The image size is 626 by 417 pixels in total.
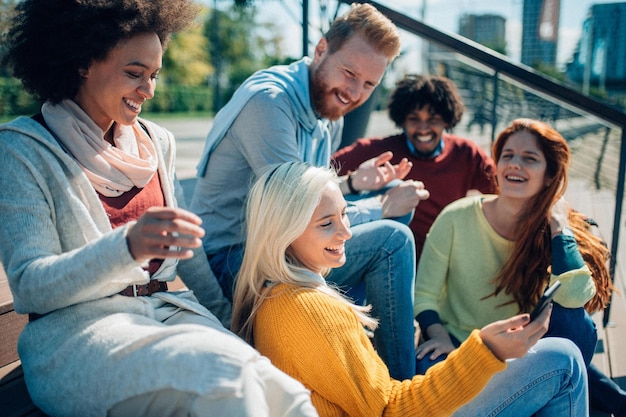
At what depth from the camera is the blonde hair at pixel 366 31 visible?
Answer: 7.76 ft

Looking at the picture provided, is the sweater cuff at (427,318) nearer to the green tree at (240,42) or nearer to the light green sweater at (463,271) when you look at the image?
the light green sweater at (463,271)

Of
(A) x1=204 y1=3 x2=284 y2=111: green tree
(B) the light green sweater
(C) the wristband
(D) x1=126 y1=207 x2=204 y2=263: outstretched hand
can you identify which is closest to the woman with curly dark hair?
(D) x1=126 y1=207 x2=204 y2=263: outstretched hand

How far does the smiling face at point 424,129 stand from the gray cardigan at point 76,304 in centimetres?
197

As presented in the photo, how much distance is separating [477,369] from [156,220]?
3.02ft

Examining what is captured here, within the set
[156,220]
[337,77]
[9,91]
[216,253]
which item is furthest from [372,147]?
[9,91]

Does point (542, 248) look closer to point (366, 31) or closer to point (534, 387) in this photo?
point (534, 387)

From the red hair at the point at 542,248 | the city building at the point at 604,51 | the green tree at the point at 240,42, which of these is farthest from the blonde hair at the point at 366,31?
the green tree at the point at 240,42

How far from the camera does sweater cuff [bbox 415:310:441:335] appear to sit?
232 cm

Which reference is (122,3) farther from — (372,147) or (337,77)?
(372,147)

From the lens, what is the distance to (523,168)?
243cm

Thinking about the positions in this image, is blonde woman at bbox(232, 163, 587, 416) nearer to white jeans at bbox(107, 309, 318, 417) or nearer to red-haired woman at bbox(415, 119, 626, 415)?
white jeans at bbox(107, 309, 318, 417)

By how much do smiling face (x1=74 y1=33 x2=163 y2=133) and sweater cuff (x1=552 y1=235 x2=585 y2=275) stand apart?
5.40 feet

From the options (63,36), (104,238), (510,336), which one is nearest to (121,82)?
(63,36)

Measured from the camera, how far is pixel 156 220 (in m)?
1.20
